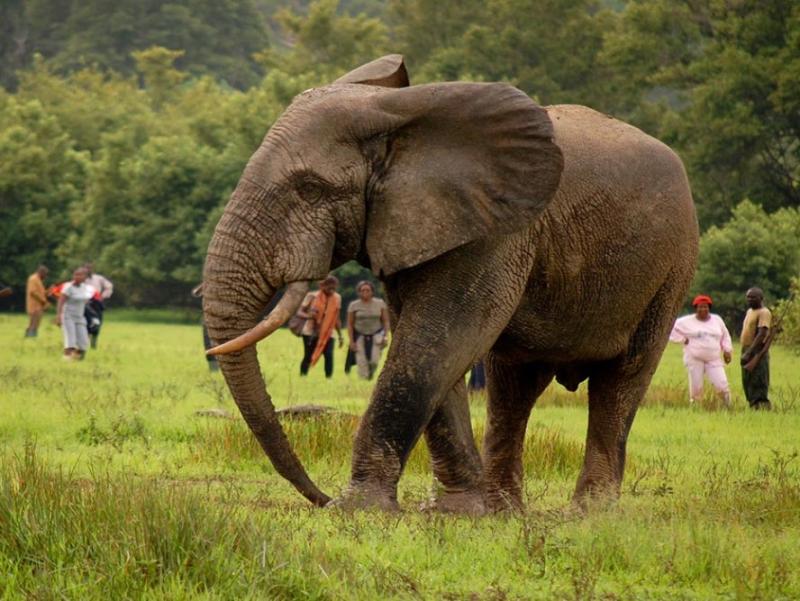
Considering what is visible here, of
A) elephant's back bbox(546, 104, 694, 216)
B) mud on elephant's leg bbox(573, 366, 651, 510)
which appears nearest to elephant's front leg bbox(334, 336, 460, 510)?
elephant's back bbox(546, 104, 694, 216)

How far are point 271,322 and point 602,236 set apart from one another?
99.9 inches

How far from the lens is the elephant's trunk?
8.70 metres

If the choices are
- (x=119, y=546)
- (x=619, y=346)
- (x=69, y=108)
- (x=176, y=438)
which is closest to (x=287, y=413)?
(x=176, y=438)

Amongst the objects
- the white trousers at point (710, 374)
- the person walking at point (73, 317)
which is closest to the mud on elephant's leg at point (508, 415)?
the white trousers at point (710, 374)

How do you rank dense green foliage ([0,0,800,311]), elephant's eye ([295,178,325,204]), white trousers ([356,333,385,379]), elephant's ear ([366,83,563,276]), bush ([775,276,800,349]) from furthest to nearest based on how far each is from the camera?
dense green foliage ([0,0,800,311]), bush ([775,276,800,349]), white trousers ([356,333,385,379]), elephant's ear ([366,83,563,276]), elephant's eye ([295,178,325,204])

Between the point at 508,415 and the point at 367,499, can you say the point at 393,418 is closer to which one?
the point at 367,499

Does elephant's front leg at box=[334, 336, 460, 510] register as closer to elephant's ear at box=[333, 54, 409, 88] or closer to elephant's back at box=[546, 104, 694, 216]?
elephant's back at box=[546, 104, 694, 216]

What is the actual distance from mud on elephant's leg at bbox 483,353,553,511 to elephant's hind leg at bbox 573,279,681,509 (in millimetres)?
407

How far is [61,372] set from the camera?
76.0ft

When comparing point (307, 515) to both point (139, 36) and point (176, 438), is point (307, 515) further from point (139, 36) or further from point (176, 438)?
point (139, 36)

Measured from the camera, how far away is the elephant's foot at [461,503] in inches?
383

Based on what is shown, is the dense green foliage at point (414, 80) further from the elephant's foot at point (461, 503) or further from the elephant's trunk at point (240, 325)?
the elephant's trunk at point (240, 325)

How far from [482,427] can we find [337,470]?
8.43 feet

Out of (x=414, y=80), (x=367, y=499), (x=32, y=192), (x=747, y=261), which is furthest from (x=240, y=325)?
(x=414, y=80)
